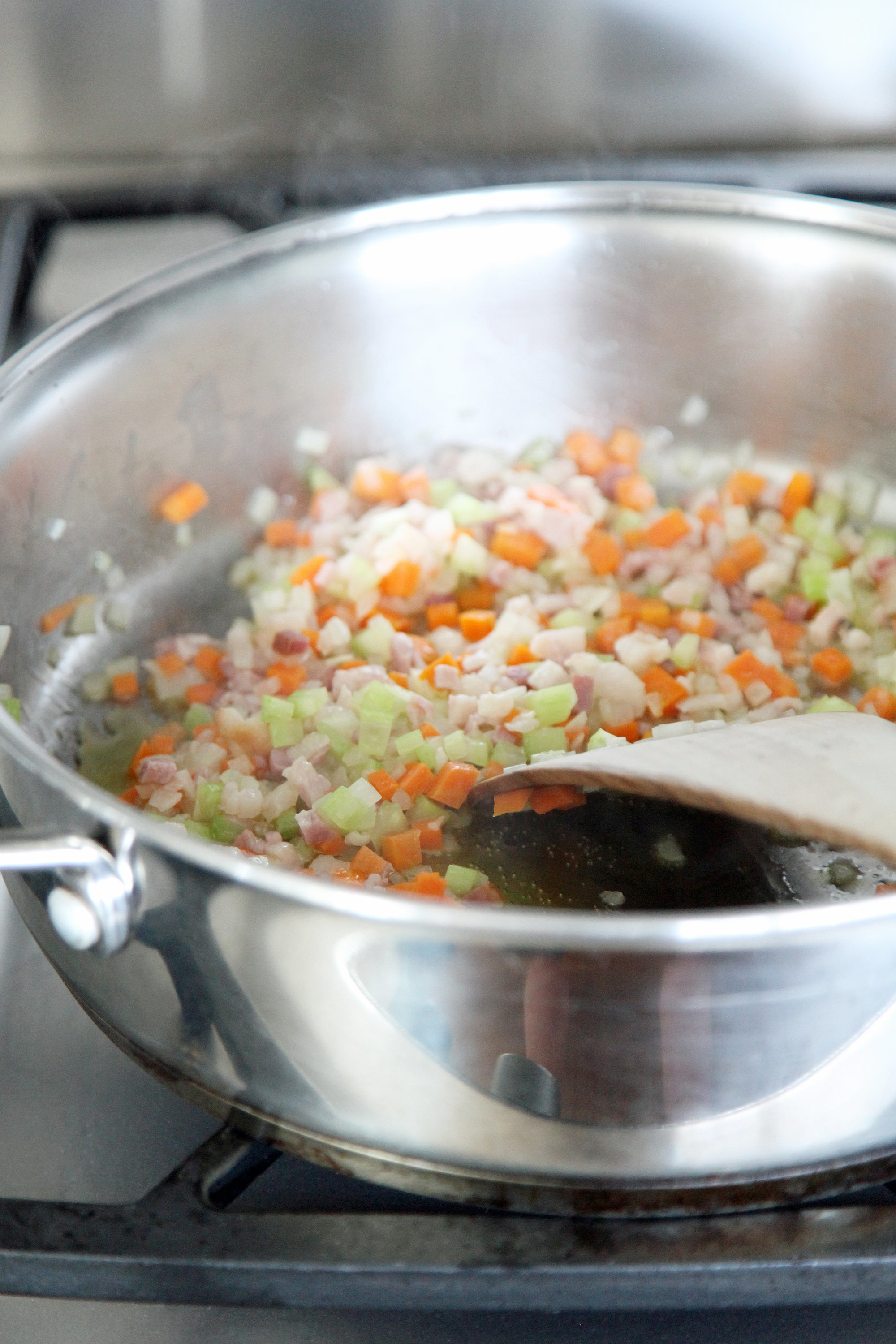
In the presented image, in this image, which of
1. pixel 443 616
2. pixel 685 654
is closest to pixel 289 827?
pixel 443 616

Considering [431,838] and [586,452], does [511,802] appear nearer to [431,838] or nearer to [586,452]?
[431,838]

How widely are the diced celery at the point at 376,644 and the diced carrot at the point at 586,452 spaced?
0.27 m

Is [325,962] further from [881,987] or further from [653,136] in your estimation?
[653,136]

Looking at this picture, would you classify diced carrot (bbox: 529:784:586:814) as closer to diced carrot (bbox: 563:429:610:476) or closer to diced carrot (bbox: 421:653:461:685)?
diced carrot (bbox: 421:653:461:685)

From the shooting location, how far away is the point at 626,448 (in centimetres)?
115

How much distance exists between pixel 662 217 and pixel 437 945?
80 centimetres

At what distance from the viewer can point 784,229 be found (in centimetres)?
104

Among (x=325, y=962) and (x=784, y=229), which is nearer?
(x=325, y=962)

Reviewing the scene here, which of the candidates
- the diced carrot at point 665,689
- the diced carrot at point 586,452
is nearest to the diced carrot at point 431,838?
the diced carrot at point 665,689

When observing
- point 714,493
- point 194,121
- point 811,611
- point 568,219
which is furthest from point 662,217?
point 194,121

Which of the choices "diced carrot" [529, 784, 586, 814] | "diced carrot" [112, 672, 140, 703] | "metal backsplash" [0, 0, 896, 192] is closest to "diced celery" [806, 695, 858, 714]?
"diced carrot" [529, 784, 586, 814]

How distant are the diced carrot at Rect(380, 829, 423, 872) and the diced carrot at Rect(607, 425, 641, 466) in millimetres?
487

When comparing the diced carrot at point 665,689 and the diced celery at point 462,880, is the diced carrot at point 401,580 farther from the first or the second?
the diced celery at point 462,880

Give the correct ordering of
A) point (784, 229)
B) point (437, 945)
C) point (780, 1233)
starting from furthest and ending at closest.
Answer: point (784, 229)
point (780, 1233)
point (437, 945)
